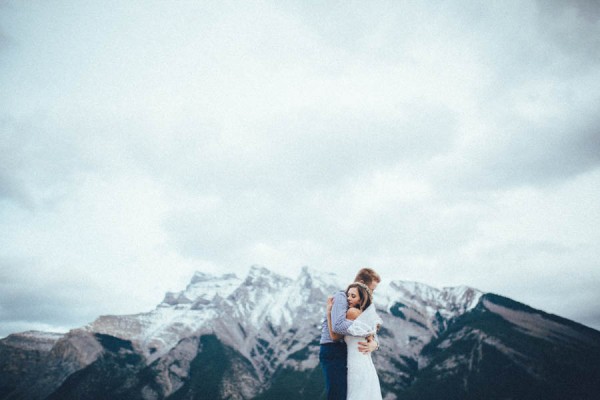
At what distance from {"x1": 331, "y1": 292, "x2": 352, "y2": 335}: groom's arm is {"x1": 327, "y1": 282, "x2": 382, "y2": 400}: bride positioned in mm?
118

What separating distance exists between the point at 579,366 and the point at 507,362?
34265 millimetres

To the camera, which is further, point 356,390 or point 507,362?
point 507,362

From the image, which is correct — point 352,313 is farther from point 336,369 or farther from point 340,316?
point 336,369

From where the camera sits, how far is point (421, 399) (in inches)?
7805

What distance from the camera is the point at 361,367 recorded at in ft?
20.2

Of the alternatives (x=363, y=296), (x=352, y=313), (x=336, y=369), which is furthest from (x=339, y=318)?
(x=336, y=369)

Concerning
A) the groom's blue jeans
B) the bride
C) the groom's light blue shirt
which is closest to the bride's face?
the bride

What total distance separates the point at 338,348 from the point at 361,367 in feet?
1.78

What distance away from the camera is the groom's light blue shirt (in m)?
5.99

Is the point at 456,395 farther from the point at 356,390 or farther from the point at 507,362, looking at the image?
the point at 356,390

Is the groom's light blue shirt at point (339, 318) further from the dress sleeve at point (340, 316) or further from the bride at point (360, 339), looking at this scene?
the bride at point (360, 339)

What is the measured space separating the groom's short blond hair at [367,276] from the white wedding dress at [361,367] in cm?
59

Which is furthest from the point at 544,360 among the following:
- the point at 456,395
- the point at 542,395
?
the point at 456,395

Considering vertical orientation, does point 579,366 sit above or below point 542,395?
above
